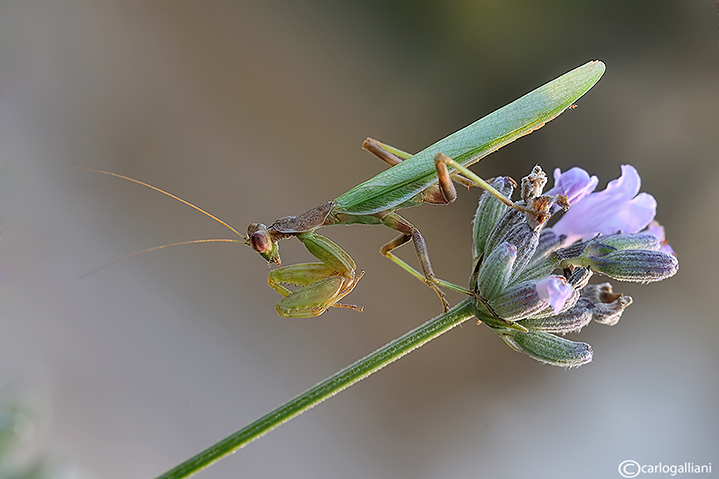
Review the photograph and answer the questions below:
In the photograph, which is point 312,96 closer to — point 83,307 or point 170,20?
point 170,20

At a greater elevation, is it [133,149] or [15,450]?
[133,149]

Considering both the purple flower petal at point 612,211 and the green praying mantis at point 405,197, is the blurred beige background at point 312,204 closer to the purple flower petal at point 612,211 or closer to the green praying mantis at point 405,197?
the green praying mantis at point 405,197

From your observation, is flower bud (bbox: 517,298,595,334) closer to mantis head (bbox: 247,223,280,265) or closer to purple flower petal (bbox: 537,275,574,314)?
purple flower petal (bbox: 537,275,574,314)

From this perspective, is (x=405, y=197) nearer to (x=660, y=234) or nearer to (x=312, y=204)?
(x=660, y=234)

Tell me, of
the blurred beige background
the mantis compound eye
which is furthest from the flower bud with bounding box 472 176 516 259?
the blurred beige background

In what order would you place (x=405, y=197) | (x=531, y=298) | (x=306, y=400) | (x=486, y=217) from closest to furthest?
(x=306, y=400)
(x=531, y=298)
(x=486, y=217)
(x=405, y=197)

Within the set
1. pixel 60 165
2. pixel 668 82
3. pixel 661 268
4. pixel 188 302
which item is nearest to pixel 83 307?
pixel 188 302

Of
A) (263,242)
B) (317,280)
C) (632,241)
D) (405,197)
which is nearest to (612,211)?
(632,241)
